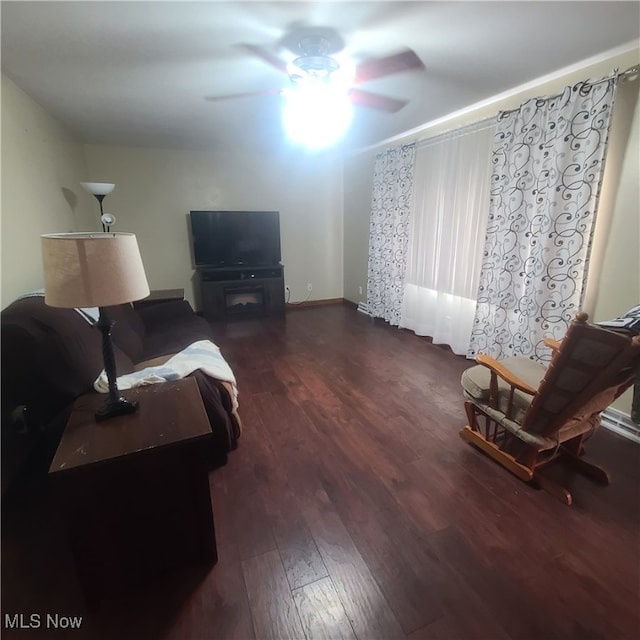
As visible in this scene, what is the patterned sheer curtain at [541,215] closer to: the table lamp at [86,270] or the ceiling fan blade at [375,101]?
the ceiling fan blade at [375,101]

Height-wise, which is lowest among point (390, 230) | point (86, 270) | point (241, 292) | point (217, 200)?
point (241, 292)

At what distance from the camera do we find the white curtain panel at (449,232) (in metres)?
3.04

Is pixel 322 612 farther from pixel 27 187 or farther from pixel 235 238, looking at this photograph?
pixel 235 238

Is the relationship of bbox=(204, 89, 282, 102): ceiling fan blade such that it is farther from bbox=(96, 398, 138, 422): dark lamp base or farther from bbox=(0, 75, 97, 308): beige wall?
bbox=(96, 398, 138, 422): dark lamp base

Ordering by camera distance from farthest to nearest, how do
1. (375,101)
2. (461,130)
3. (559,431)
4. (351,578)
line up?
(461,130) → (375,101) → (559,431) → (351,578)

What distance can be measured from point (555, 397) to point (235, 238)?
4.27 metres

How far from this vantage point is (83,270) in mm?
1091

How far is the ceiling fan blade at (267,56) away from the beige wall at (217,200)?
287 cm

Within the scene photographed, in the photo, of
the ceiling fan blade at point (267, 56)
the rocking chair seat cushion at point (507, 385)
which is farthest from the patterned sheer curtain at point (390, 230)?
the rocking chair seat cushion at point (507, 385)

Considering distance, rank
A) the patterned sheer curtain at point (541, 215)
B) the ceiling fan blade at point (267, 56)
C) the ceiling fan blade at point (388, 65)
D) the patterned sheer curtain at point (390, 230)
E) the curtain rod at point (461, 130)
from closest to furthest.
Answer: the ceiling fan blade at point (267, 56) < the ceiling fan blade at point (388, 65) < the patterned sheer curtain at point (541, 215) < the curtain rod at point (461, 130) < the patterned sheer curtain at point (390, 230)

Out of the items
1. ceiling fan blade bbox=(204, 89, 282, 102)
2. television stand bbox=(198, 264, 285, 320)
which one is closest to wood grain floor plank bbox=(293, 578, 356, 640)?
ceiling fan blade bbox=(204, 89, 282, 102)

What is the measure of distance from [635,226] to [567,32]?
118cm
